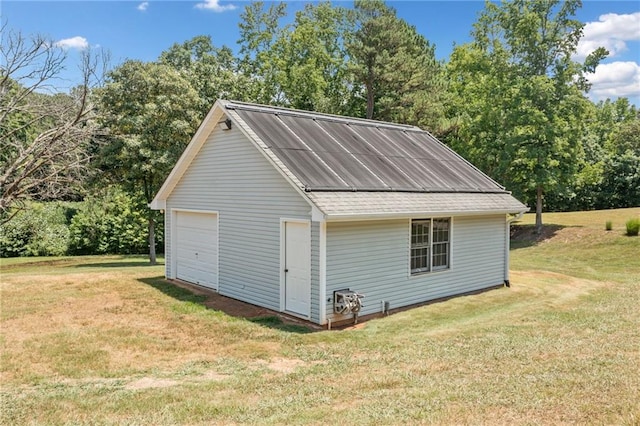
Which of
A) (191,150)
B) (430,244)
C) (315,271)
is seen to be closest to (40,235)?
(191,150)

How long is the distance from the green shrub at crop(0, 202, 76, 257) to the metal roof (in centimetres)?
Result: 1925

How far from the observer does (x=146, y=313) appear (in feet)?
35.4

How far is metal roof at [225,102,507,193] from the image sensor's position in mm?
10539

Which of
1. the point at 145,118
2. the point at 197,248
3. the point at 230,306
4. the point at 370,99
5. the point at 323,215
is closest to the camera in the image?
the point at 323,215

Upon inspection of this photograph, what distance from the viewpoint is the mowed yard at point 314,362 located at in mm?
5281

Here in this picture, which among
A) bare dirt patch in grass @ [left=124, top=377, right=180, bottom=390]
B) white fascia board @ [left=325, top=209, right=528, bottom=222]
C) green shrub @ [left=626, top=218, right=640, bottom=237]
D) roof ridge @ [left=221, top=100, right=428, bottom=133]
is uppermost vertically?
roof ridge @ [left=221, top=100, right=428, bottom=133]

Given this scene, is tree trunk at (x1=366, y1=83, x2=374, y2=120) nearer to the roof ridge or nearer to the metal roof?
the roof ridge

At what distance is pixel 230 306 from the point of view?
1137cm

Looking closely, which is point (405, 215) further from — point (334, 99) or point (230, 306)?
point (334, 99)

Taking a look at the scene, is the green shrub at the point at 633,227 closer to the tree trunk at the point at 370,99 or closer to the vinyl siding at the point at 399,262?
the vinyl siding at the point at 399,262

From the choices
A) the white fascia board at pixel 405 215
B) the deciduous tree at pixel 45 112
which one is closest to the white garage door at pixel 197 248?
the white fascia board at pixel 405 215

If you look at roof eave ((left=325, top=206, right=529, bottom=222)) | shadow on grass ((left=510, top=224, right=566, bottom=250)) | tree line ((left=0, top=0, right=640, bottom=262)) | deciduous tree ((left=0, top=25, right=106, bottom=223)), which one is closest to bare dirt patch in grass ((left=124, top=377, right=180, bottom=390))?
roof eave ((left=325, top=206, right=529, bottom=222))

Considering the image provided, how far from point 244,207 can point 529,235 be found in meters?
21.2

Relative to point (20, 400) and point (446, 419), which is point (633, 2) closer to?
point (446, 419)
